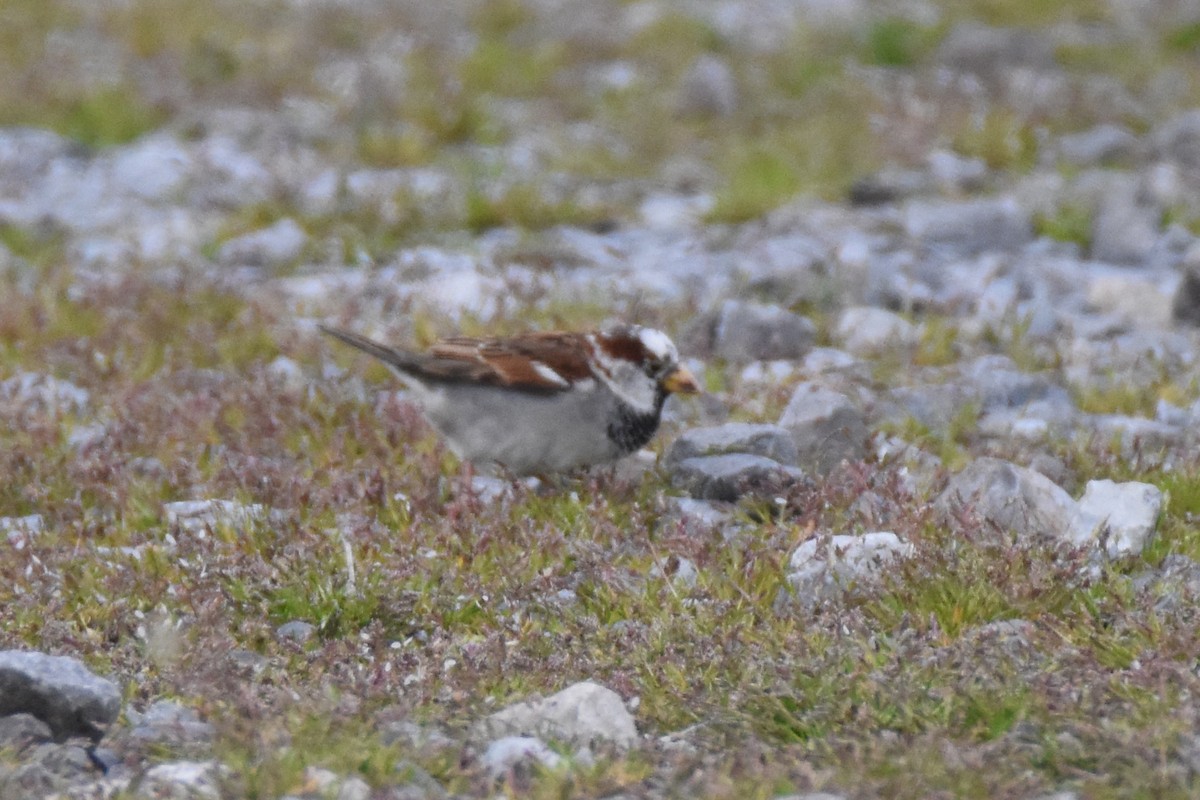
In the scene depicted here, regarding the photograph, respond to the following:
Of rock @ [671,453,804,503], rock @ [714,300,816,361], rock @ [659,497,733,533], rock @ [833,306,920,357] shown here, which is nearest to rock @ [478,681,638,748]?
rock @ [659,497,733,533]

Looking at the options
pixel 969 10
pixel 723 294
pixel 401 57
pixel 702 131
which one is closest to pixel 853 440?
pixel 723 294

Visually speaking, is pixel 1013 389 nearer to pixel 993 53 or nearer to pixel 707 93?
pixel 707 93

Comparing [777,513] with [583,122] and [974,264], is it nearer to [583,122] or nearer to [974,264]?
[974,264]

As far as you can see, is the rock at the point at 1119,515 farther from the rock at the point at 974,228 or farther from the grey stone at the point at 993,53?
the grey stone at the point at 993,53

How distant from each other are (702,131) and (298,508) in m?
7.20

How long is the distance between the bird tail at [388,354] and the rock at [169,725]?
2490mm

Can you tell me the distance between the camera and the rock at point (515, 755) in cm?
427

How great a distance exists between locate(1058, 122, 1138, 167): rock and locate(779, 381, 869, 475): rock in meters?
5.56

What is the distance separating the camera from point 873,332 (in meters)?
8.49

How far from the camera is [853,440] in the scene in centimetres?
671

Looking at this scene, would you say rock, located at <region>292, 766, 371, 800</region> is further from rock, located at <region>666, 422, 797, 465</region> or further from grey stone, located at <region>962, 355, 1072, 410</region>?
grey stone, located at <region>962, 355, 1072, 410</region>

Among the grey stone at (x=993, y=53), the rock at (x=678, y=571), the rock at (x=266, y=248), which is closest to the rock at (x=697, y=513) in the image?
the rock at (x=678, y=571)

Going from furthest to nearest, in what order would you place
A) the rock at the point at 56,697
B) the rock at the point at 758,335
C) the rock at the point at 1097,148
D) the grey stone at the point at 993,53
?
1. the grey stone at the point at 993,53
2. the rock at the point at 1097,148
3. the rock at the point at 758,335
4. the rock at the point at 56,697

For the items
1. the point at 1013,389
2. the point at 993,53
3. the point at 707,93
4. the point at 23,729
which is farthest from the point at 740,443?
the point at 993,53
